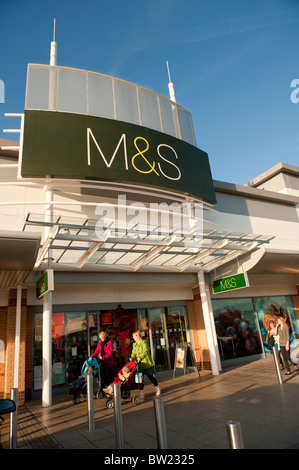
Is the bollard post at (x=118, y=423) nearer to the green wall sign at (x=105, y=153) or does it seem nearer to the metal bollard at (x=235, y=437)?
the metal bollard at (x=235, y=437)

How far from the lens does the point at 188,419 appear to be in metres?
5.91

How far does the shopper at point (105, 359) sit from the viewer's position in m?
8.60

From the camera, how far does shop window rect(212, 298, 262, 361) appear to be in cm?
1363

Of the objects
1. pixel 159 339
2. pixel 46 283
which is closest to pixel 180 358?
pixel 159 339

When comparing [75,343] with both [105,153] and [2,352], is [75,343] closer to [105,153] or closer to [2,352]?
[2,352]

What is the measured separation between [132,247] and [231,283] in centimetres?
403

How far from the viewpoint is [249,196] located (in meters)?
15.1

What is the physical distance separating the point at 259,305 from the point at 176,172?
28.4ft

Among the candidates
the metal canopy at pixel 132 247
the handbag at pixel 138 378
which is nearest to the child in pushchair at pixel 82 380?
the handbag at pixel 138 378

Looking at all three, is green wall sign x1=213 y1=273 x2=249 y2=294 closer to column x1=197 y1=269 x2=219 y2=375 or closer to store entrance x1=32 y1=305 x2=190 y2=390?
column x1=197 y1=269 x2=219 y2=375

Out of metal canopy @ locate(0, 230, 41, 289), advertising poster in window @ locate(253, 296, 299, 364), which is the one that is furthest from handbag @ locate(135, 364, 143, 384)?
advertising poster in window @ locate(253, 296, 299, 364)

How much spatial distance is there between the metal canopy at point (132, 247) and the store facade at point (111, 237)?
0.04 metres

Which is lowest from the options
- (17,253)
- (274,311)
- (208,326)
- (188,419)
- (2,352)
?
(188,419)

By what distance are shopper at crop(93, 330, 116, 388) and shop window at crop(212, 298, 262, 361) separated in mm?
6210
